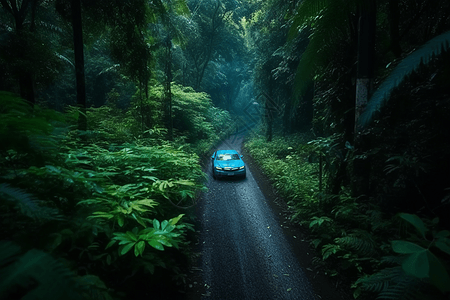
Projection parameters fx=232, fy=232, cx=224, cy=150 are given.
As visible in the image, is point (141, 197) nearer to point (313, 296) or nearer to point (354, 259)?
point (313, 296)

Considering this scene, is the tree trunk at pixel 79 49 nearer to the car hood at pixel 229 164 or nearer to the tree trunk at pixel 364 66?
the car hood at pixel 229 164

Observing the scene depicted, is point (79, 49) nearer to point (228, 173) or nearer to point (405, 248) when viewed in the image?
point (228, 173)

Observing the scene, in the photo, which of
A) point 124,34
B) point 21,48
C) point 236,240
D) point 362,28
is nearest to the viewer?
point 362,28

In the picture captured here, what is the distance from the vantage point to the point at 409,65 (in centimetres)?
163

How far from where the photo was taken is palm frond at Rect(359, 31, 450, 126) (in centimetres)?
154

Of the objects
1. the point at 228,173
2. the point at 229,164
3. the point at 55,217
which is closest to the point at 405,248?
the point at 55,217

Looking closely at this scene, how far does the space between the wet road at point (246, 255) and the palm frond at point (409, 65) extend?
3089 mm

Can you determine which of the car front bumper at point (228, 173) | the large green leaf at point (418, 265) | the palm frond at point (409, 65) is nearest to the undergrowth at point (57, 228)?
the large green leaf at point (418, 265)

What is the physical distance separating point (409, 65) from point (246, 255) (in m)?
4.04

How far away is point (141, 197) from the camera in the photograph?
3215mm

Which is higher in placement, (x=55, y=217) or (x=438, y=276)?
(x=55, y=217)

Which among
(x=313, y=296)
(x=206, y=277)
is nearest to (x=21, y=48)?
(x=206, y=277)

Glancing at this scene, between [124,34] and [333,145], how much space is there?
22.8ft

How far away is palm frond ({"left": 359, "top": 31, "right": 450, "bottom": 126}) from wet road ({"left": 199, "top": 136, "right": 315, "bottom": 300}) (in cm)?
309
